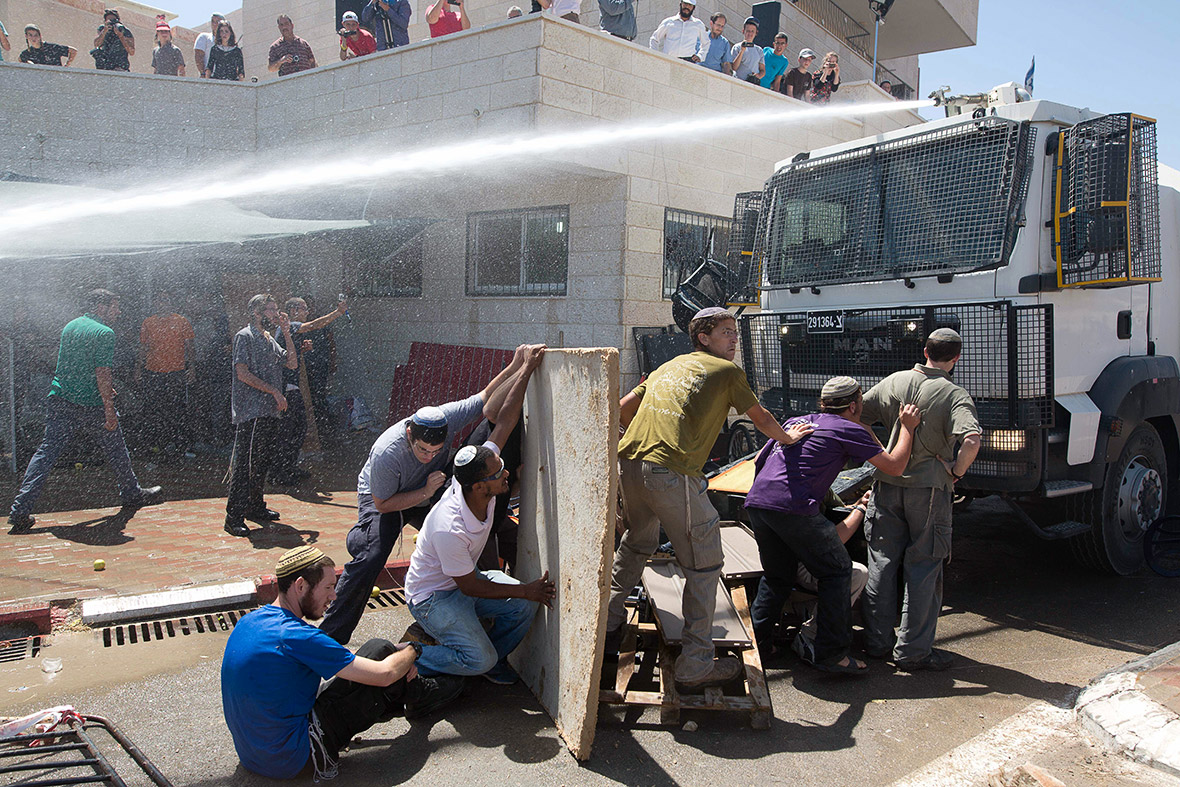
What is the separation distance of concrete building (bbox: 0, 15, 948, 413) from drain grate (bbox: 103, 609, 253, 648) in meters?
4.80

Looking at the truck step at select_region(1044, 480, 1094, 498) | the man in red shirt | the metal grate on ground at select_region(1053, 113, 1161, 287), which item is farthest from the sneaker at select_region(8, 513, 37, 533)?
the man in red shirt

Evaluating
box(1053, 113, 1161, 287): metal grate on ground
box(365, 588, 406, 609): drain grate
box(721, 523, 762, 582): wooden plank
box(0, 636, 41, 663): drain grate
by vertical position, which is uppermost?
box(1053, 113, 1161, 287): metal grate on ground

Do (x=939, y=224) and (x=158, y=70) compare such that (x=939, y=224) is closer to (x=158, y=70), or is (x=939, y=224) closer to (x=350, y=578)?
(x=350, y=578)

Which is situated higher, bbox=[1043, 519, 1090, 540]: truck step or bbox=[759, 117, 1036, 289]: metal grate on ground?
bbox=[759, 117, 1036, 289]: metal grate on ground

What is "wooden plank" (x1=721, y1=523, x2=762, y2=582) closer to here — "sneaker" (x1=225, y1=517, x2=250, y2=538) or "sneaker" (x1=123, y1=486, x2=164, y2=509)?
"sneaker" (x1=225, y1=517, x2=250, y2=538)

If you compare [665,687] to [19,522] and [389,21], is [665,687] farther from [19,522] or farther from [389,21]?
[389,21]

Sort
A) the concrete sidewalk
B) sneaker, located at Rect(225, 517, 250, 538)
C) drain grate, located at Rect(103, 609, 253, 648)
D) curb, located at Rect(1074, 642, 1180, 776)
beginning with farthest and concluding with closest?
sneaker, located at Rect(225, 517, 250, 538) < the concrete sidewalk < drain grate, located at Rect(103, 609, 253, 648) < curb, located at Rect(1074, 642, 1180, 776)

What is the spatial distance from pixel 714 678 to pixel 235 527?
164 inches

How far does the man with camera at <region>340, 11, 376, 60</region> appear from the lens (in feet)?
37.8

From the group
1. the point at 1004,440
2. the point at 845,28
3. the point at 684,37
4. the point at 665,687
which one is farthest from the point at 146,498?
the point at 845,28

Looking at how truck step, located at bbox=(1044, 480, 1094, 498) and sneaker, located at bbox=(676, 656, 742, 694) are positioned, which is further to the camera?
truck step, located at bbox=(1044, 480, 1094, 498)

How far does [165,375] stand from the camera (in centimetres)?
938

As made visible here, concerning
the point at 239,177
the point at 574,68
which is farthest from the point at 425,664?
the point at 239,177

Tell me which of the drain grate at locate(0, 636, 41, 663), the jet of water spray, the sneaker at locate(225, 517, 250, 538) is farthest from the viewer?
the jet of water spray
